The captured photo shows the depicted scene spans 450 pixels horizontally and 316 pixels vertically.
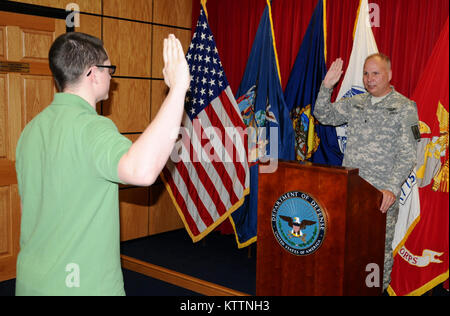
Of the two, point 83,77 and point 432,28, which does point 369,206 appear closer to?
point 83,77

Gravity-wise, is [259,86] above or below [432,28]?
below

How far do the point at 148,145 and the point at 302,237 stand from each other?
4.21ft

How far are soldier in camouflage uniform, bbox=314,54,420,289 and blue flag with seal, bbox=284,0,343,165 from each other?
61 centimetres

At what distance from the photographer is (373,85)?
303cm

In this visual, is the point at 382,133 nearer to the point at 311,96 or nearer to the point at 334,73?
the point at 334,73

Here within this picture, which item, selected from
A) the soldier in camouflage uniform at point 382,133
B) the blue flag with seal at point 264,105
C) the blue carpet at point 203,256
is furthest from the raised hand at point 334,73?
the blue carpet at point 203,256

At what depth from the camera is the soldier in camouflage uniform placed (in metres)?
2.87

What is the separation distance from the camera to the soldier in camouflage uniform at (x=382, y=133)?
287 centimetres

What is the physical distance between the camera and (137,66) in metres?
4.59

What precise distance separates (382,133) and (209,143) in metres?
1.81

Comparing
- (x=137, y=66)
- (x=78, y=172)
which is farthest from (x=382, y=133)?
(x=137, y=66)

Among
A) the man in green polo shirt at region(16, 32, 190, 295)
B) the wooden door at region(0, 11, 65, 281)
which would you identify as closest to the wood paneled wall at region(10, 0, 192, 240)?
the wooden door at region(0, 11, 65, 281)

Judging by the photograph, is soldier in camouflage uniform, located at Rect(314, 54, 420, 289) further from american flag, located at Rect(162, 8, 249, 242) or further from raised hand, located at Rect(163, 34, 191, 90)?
raised hand, located at Rect(163, 34, 191, 90)
